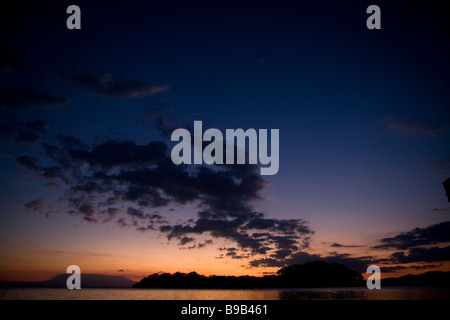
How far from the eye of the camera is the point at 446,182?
1944 centimetres
